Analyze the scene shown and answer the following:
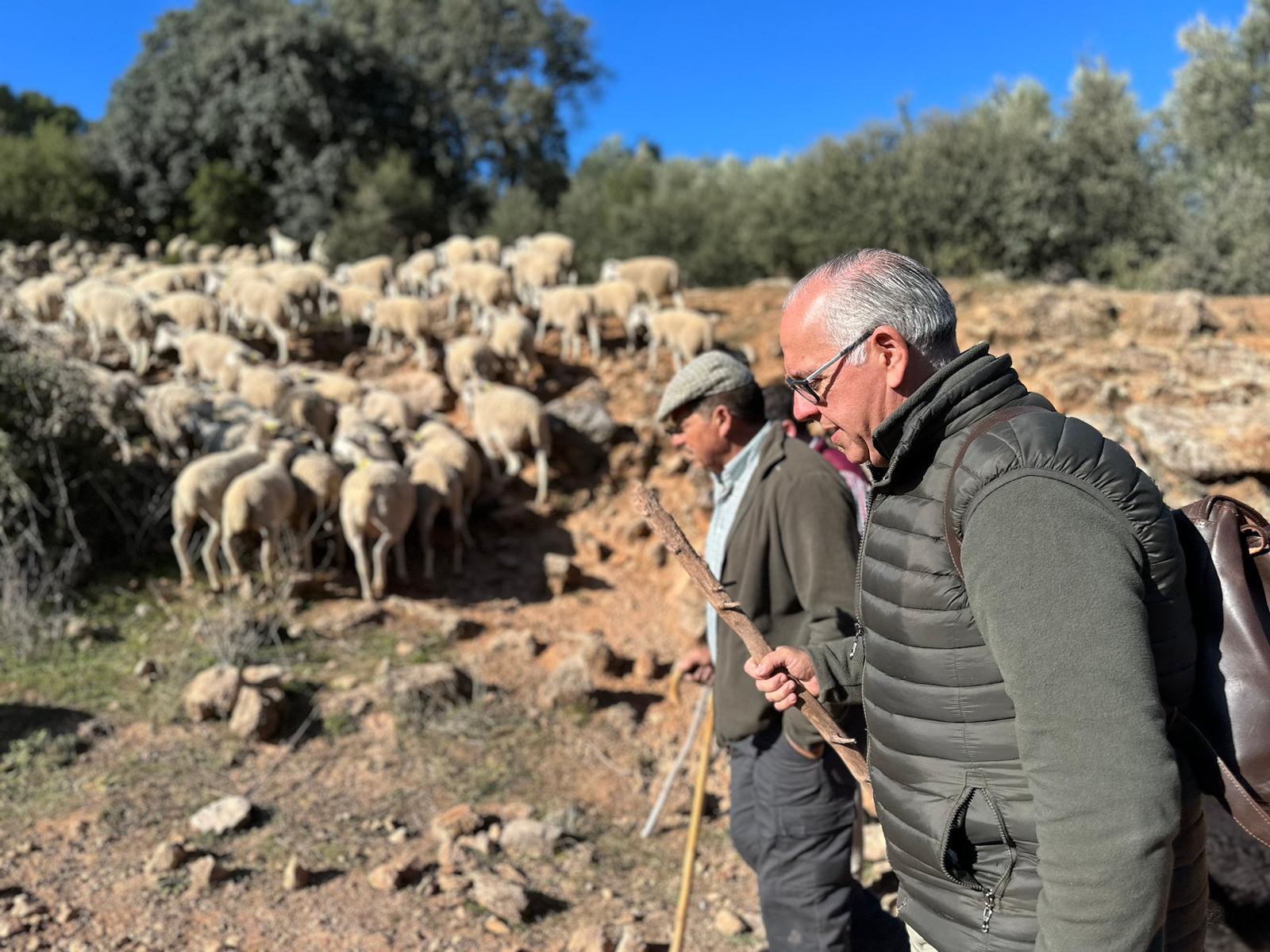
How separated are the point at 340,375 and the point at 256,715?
22.6 ft

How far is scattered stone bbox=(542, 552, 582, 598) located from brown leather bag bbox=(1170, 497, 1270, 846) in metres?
7.28

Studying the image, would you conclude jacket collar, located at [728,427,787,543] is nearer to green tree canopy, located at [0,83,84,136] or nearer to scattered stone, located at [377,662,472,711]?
scattered stone, located at [377,662,472,711]

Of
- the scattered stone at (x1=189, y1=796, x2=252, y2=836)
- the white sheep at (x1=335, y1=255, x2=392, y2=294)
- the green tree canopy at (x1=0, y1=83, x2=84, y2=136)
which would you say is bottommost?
the scattered stone at (x1=189, y1=796, x2=252, y2=836)

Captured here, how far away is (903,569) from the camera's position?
1.58m

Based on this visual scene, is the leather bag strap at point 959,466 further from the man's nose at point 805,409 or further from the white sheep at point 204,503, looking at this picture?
the white sheep at point 204,503

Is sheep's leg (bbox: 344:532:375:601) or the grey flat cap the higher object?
the grey flat cap

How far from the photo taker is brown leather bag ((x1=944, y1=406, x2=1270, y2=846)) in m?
1.46

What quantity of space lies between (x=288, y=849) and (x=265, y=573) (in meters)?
3.71

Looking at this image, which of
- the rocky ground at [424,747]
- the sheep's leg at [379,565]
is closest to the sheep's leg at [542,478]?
the rocky ground at [424,747]

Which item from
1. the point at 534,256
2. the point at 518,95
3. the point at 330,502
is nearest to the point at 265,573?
the point at 330,502

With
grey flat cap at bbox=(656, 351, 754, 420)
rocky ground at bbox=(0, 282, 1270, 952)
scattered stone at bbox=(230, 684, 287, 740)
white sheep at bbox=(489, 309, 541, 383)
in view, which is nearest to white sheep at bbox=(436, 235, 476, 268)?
white sheep at bbox=(489, 309, 541, 383)

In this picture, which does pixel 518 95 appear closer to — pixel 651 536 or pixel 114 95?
pixel 114 95

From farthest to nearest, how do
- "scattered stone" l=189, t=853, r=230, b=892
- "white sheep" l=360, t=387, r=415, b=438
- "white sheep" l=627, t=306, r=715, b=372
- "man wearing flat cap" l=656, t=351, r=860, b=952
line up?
"white sheep" l=627, t=306, r=715, b=372
"white sheep" l=360, t=387, r=415, b=438
"scattered stone" l=189, t=853, r=230, b=892
"man wearing flat cap" l=656, t=351, r=860, b=952

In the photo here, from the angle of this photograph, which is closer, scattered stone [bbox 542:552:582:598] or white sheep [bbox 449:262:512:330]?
scattered stone [bbox 542:552:582:598]
